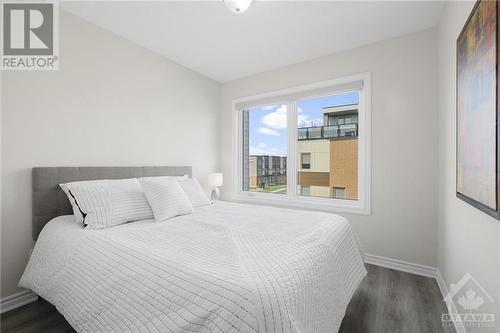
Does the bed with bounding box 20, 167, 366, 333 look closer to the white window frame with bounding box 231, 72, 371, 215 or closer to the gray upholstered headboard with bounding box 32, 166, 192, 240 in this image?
the gray upholstered headboard with bounding box 32, 166, 192, 240

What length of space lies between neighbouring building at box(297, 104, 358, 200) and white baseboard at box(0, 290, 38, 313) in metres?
3.10

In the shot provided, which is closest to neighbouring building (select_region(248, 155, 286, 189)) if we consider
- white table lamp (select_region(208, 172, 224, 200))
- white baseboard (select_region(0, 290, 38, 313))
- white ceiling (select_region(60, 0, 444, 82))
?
white table lamp (select_region(208, 172, 224, 200))

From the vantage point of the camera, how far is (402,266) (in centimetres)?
257

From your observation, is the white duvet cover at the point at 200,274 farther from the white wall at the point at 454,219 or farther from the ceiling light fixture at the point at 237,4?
the ceiling light fixture at the point at 237,4

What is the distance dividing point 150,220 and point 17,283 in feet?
3.79

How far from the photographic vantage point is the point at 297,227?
5.86 feet

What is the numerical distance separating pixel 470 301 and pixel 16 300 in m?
3.31

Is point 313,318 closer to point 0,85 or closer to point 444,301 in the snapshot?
point 444,301

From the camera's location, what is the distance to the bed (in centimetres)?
91

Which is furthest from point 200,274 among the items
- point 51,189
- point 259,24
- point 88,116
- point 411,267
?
point 411,267

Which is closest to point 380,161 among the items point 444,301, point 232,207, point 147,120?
point 444,301

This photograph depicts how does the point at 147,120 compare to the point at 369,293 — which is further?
→ the point at 147,120

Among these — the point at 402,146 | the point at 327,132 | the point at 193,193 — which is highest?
the point at 327,132

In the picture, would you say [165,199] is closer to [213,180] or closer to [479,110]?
[213,180]
